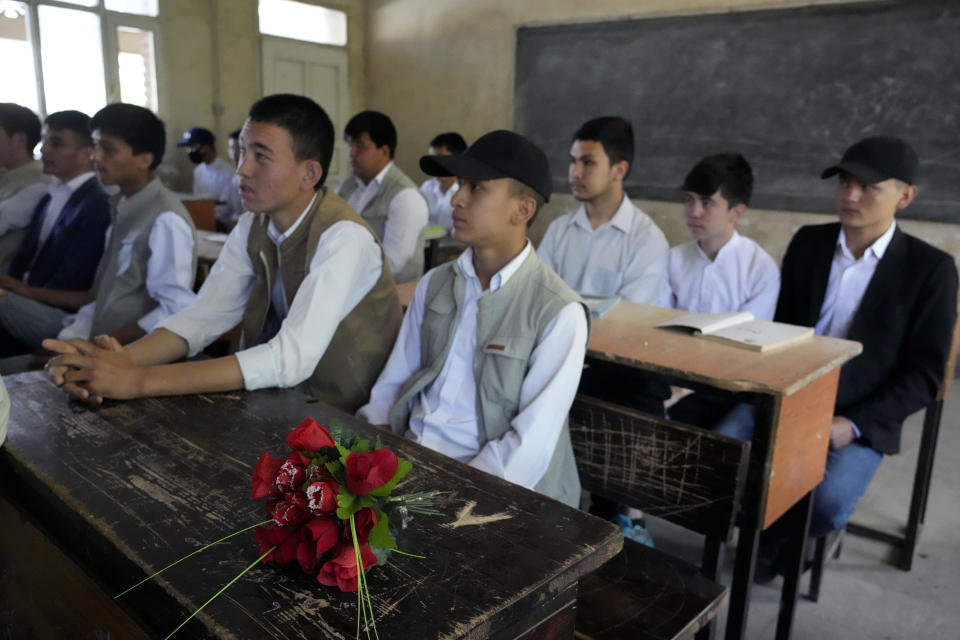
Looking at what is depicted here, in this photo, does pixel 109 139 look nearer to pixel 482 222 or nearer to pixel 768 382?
pixel 482 222

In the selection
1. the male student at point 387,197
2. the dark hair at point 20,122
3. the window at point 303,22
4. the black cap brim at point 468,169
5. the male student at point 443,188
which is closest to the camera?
the black cap brim at point 468,169

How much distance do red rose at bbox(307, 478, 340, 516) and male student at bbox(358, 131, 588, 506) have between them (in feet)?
2.32

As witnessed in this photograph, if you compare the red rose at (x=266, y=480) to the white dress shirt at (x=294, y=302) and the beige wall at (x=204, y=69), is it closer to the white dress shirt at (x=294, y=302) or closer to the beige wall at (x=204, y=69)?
the white dress shirt at (x=294, y=302)

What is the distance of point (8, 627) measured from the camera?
128 cm

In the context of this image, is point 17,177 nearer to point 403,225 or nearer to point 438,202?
point 403,225

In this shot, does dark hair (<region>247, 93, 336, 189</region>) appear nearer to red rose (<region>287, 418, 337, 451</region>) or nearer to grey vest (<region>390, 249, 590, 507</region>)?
grey vest (<region>390, 249, 590, 507</region>)

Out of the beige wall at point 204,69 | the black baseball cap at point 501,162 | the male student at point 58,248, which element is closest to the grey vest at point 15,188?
the male student at point 58,248

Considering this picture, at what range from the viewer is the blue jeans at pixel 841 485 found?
6.65 feet

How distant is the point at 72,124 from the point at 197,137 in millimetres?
3790

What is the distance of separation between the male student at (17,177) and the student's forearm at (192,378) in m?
2.46

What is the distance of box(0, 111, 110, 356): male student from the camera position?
107 inches

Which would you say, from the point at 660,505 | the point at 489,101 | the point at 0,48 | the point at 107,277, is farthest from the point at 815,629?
the point at 0,48

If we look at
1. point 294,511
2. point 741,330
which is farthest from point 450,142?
point 294,511

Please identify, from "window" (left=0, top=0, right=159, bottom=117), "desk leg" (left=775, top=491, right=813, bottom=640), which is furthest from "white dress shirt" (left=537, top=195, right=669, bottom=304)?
"window" (left=0, top=0, right=159, bottom=117)
